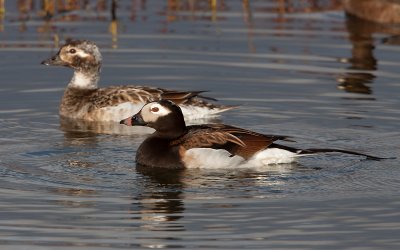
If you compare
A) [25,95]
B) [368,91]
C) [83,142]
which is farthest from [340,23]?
[83,142]

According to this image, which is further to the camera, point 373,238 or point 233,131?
point 233,131

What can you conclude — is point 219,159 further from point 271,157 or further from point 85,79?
point 85,79

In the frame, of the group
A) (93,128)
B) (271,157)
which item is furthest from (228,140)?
(93,128)

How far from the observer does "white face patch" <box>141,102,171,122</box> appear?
12914mm

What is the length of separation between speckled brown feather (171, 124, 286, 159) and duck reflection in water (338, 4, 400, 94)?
428 centimetres

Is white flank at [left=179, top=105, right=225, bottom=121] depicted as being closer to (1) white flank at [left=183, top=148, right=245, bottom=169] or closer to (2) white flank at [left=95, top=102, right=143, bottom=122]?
(2) white flank at [left=95, top=102, right=143, bottom=122]

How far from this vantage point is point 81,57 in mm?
16719

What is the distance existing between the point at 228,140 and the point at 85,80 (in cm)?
446

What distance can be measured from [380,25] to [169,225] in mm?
13917

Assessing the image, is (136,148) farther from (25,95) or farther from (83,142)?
(25,95)

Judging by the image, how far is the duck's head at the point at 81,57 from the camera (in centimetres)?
1667

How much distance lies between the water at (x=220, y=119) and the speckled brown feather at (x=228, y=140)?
9.0 inches

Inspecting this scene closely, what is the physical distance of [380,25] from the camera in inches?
925

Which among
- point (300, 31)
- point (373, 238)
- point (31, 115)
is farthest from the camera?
point (300, 31)
